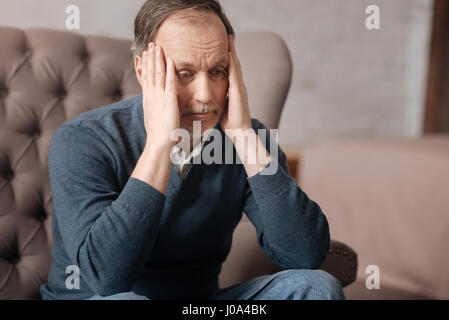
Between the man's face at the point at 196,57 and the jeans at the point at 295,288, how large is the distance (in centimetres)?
22

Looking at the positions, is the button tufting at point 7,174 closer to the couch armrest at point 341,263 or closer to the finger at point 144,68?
the finger at point 144,68

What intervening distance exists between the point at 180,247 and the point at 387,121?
103cm

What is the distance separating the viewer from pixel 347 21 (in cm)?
112

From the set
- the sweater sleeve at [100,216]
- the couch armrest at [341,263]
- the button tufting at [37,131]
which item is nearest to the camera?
the sweater sleeve at [100,216]

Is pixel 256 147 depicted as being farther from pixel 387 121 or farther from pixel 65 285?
pixel 387 121

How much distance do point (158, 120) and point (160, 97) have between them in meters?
0.03

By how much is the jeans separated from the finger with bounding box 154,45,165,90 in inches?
10.3

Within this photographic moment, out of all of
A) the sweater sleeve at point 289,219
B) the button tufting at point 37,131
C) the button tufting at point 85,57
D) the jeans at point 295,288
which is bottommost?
the jeans at point 295,288

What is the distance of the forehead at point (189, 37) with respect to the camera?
511 mm

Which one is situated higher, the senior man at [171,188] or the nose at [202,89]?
the nose at [202,89]

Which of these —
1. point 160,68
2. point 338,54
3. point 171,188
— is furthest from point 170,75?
point 338,54

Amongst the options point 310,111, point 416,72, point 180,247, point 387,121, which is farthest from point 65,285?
point 416,72

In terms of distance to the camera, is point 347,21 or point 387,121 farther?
point 387,121

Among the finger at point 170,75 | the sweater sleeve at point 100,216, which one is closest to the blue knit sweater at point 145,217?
the sweater sleeve at point 100,216
